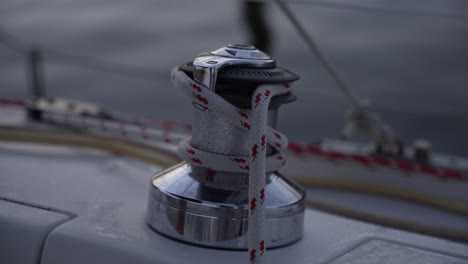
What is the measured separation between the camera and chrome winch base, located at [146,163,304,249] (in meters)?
0.92

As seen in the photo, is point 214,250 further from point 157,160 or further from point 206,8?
point 206,8

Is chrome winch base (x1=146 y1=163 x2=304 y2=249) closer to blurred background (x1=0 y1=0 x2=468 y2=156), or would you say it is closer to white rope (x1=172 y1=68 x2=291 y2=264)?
white rope (x1=172 y1=68 x2=291 y2=264)

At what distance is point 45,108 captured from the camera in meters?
1.82

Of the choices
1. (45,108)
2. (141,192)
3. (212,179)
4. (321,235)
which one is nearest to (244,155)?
(212,179)

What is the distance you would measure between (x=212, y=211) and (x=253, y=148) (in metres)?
0.12

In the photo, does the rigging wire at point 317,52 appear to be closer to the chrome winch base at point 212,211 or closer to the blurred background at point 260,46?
the chrome winch base at point 212,211

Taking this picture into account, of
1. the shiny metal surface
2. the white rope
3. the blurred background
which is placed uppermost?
the shiny metal surface

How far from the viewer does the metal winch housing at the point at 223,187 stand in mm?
891

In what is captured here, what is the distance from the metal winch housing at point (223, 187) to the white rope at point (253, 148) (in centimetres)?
1

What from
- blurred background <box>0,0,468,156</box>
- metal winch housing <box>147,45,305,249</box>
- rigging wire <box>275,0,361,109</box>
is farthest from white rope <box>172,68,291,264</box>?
blurred background <box>0,0,468,156</box>

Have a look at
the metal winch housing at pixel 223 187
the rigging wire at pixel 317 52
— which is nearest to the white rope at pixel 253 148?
the metal winch housing at pixel 223 187

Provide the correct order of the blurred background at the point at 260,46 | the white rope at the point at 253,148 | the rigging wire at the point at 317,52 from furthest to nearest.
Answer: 1. the blurred background at the point at 260,46
2. the rigging wire at the point at 317,52
3. the white rope at the point at 253,148

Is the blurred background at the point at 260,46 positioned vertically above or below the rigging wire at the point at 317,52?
below

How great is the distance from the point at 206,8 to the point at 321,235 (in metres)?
6.54
